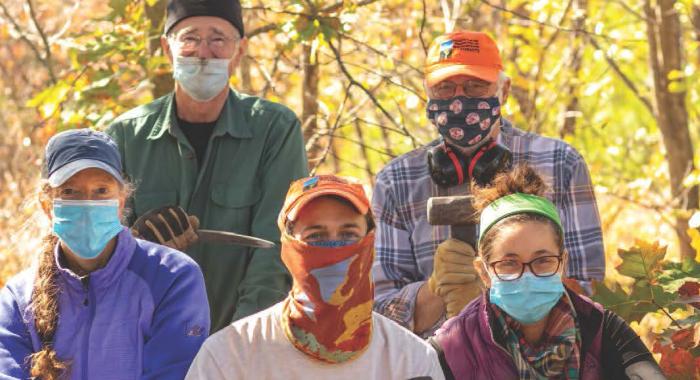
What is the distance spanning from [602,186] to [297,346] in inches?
189

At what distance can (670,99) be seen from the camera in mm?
8734

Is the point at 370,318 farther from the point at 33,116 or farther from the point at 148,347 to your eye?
the point at 33,116

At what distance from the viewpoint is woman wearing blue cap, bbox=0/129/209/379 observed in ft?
13.7

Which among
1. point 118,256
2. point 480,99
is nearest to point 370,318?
point 118,256

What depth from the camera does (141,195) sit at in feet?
17.2

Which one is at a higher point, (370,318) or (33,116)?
(33,116)

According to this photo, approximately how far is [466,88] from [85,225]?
5.48 feet

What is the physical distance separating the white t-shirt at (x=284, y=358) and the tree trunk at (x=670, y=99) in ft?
16.4

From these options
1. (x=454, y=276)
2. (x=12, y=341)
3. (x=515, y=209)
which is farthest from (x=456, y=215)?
(x=12, y=341)

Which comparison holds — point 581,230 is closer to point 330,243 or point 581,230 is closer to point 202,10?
point 330,243

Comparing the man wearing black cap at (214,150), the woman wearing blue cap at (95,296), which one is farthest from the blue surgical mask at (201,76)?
the woman wearing blue cap at (95,296)

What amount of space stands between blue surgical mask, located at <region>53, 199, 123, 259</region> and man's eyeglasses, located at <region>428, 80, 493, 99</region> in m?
1.48

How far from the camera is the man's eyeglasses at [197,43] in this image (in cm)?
542

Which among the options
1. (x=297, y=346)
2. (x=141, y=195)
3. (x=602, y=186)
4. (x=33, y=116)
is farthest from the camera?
(x=33, y=116)
